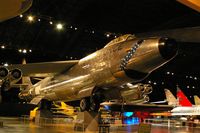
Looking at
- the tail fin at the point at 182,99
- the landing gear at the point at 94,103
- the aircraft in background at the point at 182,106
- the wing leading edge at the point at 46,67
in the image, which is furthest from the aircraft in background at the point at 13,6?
the tail fin at the point at 182,99

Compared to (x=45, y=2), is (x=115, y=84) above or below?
below

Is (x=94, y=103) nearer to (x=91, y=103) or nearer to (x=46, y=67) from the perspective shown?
(x=91, y=103)

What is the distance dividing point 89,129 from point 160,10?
12.7 metres

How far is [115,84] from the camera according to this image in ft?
43.3

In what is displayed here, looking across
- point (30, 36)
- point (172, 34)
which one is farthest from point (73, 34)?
point (172, 34)

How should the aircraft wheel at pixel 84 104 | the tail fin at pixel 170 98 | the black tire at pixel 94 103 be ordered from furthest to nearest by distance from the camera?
the tail fin at pixel 170 98, the aircraft wheel at pixel 84 104, the black tire at pixel 94 103

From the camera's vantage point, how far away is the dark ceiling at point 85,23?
23562 mm

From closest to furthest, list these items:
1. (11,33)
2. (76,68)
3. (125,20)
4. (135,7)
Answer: (76,68) < (135,7) < (125,20) < (11,33)

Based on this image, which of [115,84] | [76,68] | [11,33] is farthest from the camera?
[11,33]

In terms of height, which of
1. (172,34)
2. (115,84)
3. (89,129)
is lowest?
(89,129)

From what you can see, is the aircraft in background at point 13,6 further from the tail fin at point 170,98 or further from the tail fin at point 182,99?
the tail fin at point 170,98

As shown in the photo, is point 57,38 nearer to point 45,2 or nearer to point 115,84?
point 45,2

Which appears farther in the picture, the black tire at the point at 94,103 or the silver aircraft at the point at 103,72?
the black tire at the point at 94,103

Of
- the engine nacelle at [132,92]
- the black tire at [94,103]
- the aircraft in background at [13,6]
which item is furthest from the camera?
the engine nacelle at [132,92]
